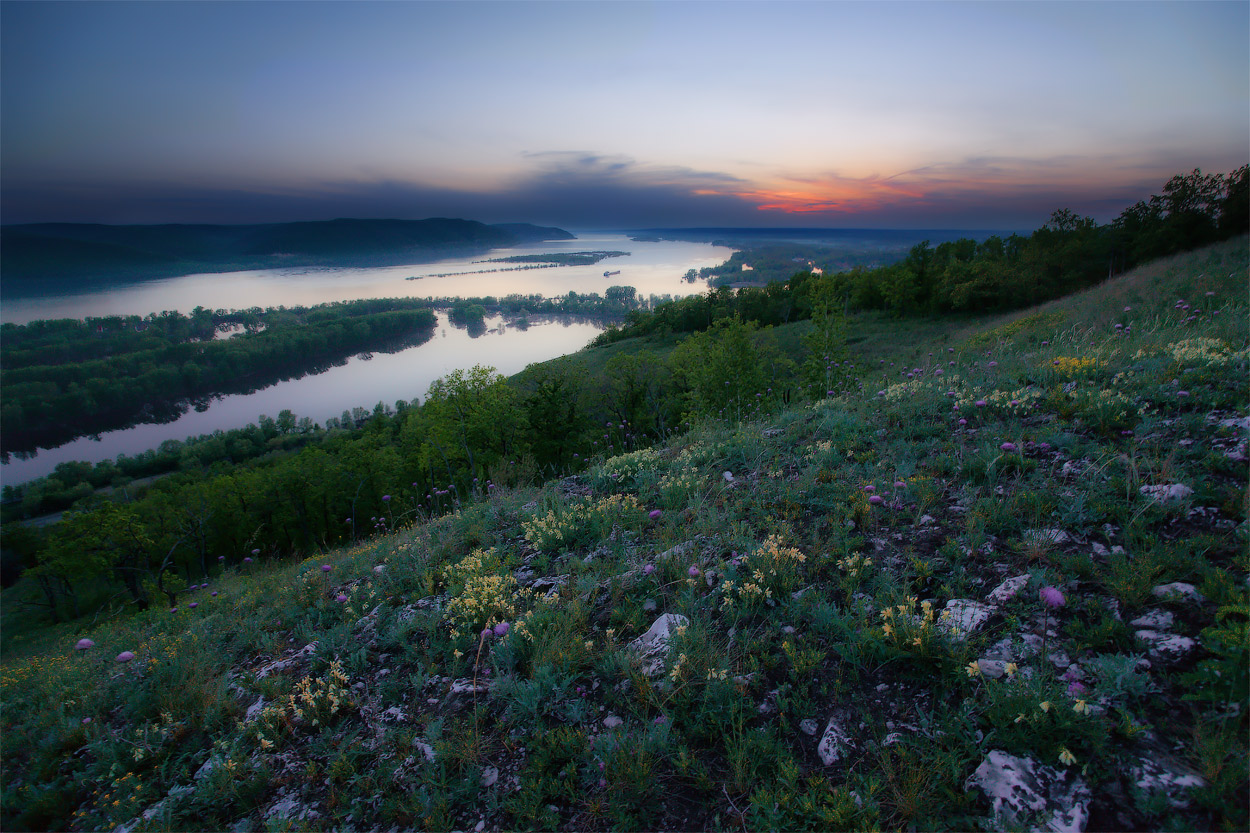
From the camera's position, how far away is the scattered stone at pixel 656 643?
318cm

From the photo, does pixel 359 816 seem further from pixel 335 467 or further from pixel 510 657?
pixel 335 467

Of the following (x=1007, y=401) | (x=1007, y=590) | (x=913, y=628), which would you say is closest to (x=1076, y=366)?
(x=1007, y=401)

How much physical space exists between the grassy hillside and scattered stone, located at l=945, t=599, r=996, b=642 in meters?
0.02

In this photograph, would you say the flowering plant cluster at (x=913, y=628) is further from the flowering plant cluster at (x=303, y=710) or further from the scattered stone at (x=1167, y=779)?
the flowering plant cluster at (x=303, y=710)

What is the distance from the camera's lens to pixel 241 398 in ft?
299

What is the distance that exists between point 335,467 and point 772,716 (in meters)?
40.4

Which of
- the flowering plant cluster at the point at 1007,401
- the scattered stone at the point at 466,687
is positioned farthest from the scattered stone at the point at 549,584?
the flowering plant cluster at the point at 1007,401

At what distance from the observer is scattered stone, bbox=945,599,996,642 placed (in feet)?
9.32

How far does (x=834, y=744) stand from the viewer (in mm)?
2518

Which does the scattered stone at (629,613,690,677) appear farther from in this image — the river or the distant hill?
the distant hill

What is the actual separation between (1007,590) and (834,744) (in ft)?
5.22

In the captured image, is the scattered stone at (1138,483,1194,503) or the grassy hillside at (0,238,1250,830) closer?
the grassy hillside at (0,238,1250,830)

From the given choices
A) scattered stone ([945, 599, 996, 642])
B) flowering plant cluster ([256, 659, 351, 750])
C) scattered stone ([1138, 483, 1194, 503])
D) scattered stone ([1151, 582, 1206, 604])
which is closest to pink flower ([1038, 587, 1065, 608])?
scattered stone ([945, 599, 996, 642])

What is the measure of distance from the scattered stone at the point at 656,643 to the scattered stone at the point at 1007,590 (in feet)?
6.38
